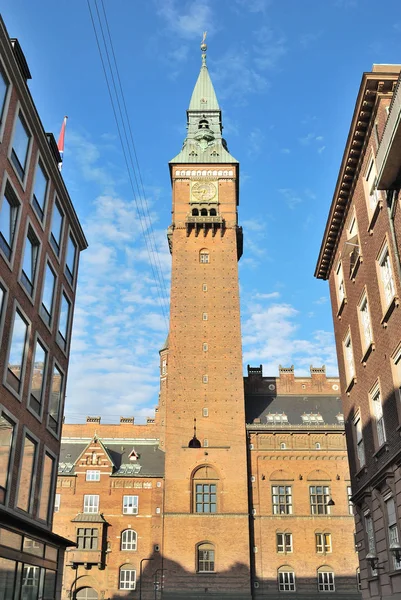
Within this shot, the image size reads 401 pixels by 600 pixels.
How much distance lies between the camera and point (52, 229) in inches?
1046

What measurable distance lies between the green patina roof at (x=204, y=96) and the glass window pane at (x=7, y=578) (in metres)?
62.8

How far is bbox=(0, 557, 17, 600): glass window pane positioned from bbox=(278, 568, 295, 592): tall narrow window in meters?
36.9

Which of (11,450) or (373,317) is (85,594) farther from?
(373,317)

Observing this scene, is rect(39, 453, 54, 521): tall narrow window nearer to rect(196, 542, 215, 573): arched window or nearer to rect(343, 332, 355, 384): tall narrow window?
rect(343, 332, 355, 384): tall narrow window

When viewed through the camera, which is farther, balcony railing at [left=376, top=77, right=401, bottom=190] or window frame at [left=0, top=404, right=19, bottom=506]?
window frame at [left=0, top=404, right=19, bottom=506]

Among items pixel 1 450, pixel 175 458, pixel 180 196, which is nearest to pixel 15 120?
pixel 1 450

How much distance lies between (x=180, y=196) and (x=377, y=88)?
46444 millimetres

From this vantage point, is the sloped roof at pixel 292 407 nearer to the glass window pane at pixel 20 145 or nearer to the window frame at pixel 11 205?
the window frame at pixel 11 205

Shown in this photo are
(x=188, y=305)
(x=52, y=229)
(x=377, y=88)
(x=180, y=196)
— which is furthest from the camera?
(x=180, y=196)

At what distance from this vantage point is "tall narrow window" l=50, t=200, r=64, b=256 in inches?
1053

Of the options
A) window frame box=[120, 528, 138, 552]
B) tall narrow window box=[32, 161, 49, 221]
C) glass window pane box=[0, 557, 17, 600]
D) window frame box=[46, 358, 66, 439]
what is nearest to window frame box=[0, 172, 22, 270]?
tall narrow window box=[32, 161, 49, 221]

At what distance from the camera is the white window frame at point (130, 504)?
5491 cm

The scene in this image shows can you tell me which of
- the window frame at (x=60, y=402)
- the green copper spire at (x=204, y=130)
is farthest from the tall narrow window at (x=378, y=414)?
the green copper spire at (x=204, y=130)

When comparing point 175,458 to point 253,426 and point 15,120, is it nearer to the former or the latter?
point 253,426
